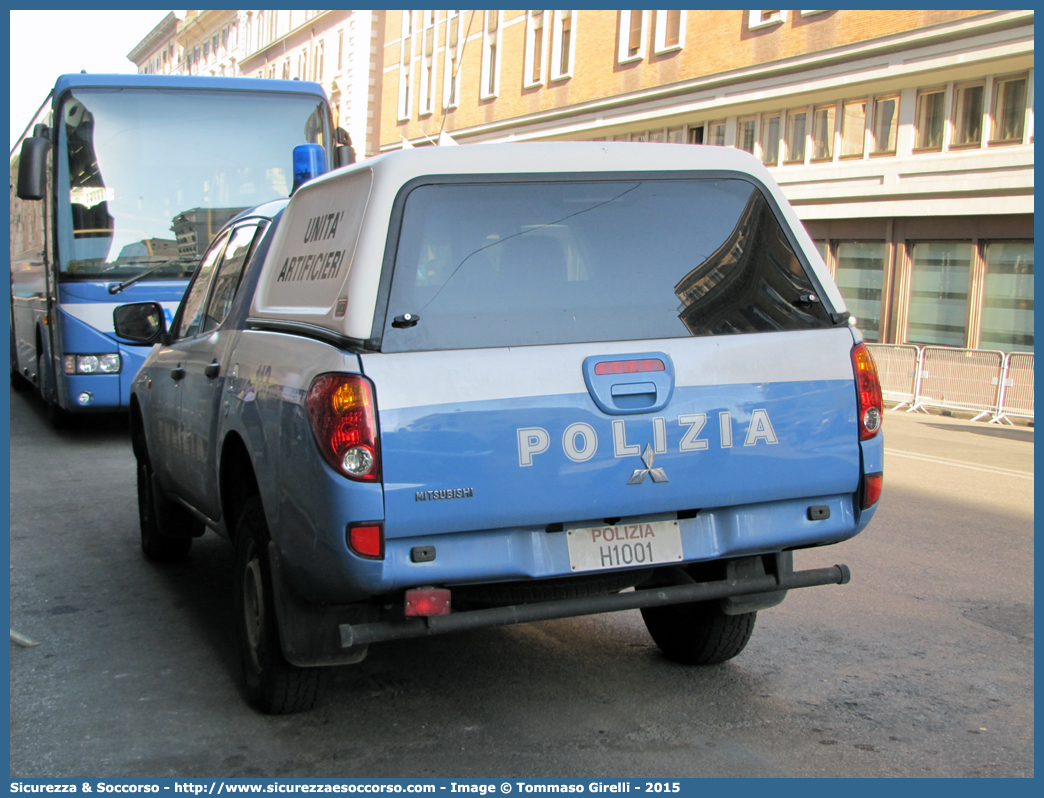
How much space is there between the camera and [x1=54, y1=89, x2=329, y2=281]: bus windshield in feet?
36.4

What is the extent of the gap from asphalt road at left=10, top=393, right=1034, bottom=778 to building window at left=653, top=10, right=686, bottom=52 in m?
26.4

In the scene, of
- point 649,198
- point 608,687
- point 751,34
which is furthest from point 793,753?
point 751,34

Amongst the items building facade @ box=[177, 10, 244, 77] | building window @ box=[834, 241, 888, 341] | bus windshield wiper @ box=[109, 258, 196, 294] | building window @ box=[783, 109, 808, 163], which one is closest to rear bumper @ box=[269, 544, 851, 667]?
bus windshield wiper @ box=[109, 258, 196, 294]

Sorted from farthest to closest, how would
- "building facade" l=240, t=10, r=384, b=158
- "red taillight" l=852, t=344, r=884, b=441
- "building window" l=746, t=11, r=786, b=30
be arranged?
"building facade" l=240, t=10, r=384, b=158 → "building window" l=746, t=11, r=786, b=30 → "red taillight" l=852, t=344, r=884, b=441

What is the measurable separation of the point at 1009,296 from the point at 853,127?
5.68 meters

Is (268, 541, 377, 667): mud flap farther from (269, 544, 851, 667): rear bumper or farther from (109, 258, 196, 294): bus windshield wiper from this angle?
(109, 258, 196, 294): bus windshield wiper

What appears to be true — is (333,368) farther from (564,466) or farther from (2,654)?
(2,654)

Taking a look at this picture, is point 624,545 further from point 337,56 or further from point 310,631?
point 337,56

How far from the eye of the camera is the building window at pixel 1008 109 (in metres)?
22.8

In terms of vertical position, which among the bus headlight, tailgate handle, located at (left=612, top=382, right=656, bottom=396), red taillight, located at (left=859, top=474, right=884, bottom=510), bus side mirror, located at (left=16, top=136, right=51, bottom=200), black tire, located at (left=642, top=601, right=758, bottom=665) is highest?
bus side mirror, located at (left=16, top=136, right=51, bottom=200)

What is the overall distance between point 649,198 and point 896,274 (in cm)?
2329

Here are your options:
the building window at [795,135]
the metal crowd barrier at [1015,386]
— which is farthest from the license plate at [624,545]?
the building window at [795,135]

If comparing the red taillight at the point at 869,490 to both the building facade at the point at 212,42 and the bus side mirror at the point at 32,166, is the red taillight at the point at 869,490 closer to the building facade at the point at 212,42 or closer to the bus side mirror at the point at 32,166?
the bus side mirror at the point at 32,166

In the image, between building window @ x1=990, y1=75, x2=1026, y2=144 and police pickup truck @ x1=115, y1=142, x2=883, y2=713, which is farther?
building window @ x1=990, y1=75, x2=1026, y2=144
